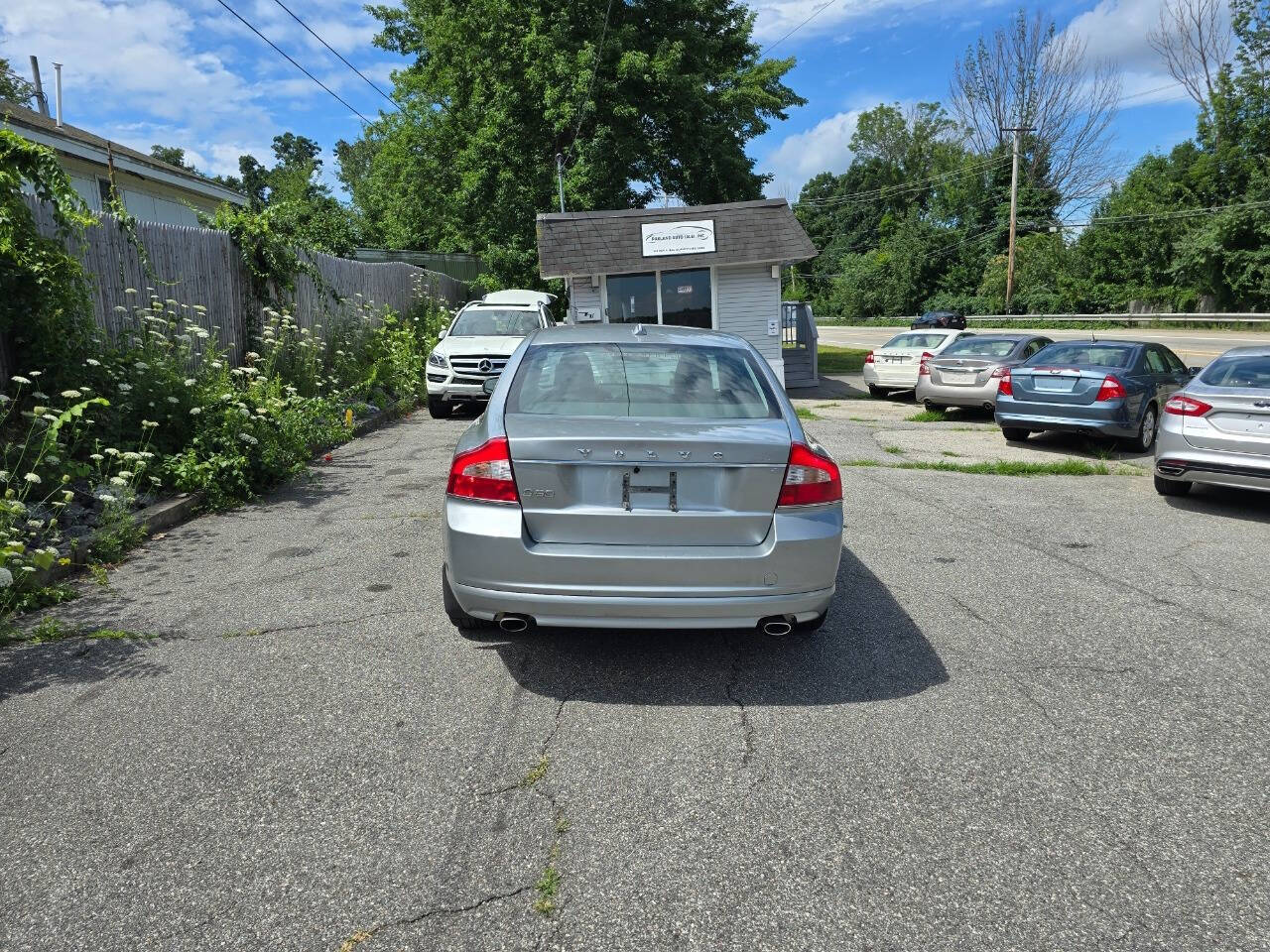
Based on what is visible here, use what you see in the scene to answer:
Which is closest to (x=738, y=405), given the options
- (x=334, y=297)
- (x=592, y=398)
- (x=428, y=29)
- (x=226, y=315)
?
(x=592, y=398)

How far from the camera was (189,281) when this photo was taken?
10.1 meters

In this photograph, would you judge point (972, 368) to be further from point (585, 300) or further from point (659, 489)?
point (659, 489)

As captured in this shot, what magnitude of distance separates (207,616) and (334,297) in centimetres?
960

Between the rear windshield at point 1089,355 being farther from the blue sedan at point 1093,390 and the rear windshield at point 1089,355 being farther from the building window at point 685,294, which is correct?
the building window at point 685,294

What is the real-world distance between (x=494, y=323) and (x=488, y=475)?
39.6 feet

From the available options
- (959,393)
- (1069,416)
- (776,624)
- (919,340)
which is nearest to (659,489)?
(776,624)

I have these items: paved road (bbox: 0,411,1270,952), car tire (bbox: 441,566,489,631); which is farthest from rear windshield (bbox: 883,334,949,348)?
car tire (bbox: 441,566,489,631)

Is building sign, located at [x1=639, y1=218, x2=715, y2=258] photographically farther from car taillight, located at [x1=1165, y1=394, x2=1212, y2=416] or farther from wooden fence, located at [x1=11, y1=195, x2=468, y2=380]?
car taillight, located at [x1=1165, y1=394, x2=1212, y2=416]

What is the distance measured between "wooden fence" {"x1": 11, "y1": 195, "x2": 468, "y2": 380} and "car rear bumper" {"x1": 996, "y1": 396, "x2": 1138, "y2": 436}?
30.7ft

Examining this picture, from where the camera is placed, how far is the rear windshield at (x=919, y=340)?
56.1 ft

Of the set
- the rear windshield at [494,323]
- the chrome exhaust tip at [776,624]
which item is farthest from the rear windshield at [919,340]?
the chrome exhaust tip at [776,624]

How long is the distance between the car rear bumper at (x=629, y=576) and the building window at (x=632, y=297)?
15.1m

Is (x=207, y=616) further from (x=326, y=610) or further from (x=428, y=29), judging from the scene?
(x=428, y=29)

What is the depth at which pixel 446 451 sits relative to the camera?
35.5 feet
